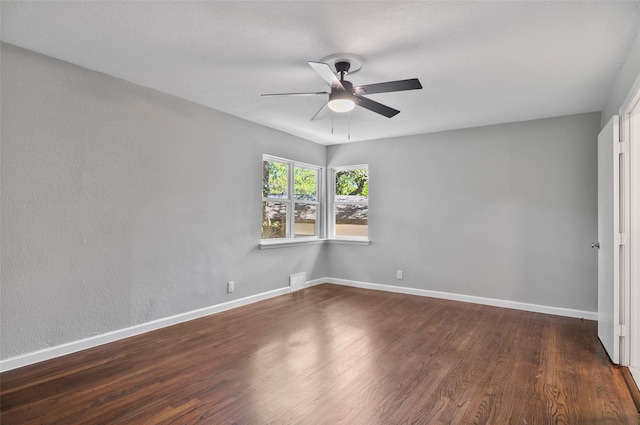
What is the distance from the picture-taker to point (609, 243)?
Answer: 2.88 meters

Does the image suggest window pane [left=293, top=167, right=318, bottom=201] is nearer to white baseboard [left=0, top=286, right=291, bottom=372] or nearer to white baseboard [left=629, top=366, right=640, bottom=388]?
white baseboard [left=0, top=286, right=291, bottom=372]

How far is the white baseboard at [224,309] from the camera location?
2705mm

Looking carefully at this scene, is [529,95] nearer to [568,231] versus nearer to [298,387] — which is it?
[568,231]

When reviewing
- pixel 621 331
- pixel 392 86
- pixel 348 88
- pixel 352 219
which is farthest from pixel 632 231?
pixel 352 219

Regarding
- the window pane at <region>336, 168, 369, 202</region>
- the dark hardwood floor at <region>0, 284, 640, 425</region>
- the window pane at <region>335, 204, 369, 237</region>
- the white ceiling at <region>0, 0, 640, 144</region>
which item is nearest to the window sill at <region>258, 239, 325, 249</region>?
the window pane at <region>335, 204, 369, 237</region>

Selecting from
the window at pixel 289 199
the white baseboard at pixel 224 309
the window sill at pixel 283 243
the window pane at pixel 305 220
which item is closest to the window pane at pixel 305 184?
the window at pixel 289 199

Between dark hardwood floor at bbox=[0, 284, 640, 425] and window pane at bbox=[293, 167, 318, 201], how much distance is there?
7.58 ft

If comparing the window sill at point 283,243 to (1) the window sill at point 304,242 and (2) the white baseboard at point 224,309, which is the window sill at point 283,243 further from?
(2) the white baseboard at point 224,309

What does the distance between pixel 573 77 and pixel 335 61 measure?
2161 millimetres

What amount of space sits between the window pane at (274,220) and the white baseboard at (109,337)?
0.96 m

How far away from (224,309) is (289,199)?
1.95 metres

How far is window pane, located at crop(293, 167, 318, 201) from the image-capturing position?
18.1 ft

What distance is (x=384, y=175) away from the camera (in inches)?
217

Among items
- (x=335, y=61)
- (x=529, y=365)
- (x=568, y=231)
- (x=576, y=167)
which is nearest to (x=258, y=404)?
(x=529, y=365)
